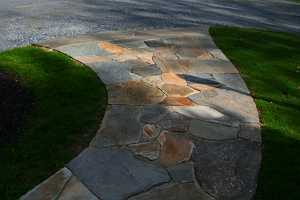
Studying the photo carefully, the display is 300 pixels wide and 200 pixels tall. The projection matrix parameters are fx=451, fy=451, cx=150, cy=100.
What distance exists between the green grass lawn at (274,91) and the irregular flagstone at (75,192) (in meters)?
1.55

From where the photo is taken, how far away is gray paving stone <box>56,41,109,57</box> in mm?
7340

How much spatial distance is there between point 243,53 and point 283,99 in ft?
6.41

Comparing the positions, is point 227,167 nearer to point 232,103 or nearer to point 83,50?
point 232,103

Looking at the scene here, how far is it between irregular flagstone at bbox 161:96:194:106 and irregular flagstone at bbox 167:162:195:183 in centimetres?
136

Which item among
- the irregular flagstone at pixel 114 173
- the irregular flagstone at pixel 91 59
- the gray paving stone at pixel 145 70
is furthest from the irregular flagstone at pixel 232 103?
the irregular flagstone at pixel 91 59

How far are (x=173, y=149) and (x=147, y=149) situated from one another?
0.28m

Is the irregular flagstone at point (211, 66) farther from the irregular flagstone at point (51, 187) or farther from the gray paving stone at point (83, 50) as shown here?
the irregular flagstone at point (51, 187)

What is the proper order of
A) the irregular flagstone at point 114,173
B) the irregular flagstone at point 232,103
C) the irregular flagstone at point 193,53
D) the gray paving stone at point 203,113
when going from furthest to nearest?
the irregular flagstone at point 193,53
the irregular flagstone at point 232,103
the gray paving stone at point 203,113
the irregular flagstone at point 114,173

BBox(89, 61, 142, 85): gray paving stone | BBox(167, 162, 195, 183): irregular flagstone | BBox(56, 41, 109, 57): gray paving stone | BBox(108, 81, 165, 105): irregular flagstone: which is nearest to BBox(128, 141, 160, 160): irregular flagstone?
BBox(167, 162, 195, 183): irregular flagstone

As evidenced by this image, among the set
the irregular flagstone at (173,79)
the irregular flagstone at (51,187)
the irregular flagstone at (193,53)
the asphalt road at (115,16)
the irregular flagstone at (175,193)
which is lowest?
the irregular flagstone at (51,187)

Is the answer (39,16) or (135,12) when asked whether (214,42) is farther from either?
(39,16)

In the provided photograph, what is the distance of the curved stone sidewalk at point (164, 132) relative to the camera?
416 cm

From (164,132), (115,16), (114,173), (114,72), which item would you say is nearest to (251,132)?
(164,132)

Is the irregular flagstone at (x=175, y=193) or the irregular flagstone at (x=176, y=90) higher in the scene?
the irregular flagstone at (x=176, y=90)
